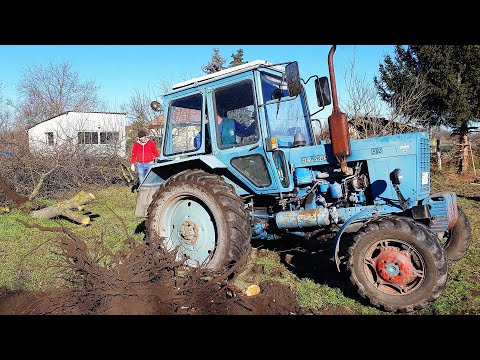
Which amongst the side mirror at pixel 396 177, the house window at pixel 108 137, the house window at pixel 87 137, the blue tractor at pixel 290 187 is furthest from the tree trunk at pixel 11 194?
the house window at pixel 108 137

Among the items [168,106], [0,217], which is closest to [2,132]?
[0,217]

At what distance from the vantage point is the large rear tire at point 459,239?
5211 millimetres

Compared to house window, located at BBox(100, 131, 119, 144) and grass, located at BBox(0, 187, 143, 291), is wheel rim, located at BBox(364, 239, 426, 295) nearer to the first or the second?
grass, located at BBox(0, 187, 143, 291)

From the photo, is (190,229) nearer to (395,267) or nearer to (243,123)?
(243,123)

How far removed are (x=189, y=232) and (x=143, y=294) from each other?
1.71 meters

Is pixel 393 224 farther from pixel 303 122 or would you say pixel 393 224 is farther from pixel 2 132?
pixel 2 132

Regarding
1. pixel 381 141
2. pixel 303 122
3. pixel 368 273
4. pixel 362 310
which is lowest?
pixel 362 310

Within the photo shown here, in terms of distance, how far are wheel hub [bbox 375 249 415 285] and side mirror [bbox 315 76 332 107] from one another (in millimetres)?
1950

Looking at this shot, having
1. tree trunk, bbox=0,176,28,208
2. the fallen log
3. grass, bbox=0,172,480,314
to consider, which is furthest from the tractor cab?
the fallen log

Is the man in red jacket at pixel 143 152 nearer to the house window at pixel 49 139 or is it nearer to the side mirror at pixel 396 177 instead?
the side mirror at pixel 396 177

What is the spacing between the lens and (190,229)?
17.7ft

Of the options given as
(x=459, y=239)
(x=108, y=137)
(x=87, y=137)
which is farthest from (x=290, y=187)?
(x=108, y=137)
